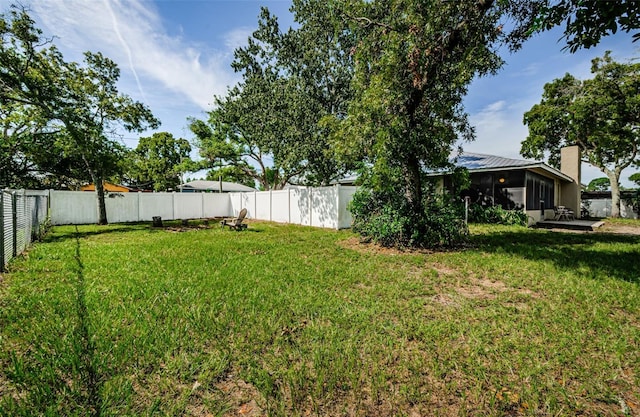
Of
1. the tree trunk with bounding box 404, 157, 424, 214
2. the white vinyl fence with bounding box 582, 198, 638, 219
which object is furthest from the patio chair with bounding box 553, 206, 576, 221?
the tree trunk with bounding box 404, 157, 424, 214

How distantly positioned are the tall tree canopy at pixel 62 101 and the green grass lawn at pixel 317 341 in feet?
28.2

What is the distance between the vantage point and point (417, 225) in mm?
7191

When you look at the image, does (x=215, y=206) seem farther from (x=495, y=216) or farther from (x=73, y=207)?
(x=495, y=216)

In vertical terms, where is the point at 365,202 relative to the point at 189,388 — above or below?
above

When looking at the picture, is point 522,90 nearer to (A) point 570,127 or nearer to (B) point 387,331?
(B) point 387,331

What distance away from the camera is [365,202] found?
27.1ft

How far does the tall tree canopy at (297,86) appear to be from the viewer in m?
12.2

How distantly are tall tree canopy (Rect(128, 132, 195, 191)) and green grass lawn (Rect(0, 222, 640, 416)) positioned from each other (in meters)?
27.9

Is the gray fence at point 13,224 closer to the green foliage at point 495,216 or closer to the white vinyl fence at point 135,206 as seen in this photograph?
the white vinyl fence at point 135,206

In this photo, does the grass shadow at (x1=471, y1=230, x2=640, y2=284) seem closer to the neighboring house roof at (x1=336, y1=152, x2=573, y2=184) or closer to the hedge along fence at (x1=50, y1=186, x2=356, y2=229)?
the neighboring house roof at (x1=336, y1=152, x2=573, y2=184)

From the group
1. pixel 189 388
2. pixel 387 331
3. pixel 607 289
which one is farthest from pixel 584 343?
pixel 189 388

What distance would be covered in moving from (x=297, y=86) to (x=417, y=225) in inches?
364

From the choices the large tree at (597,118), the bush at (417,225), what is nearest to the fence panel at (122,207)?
the bush at (417,225)

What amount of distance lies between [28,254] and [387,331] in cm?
801
